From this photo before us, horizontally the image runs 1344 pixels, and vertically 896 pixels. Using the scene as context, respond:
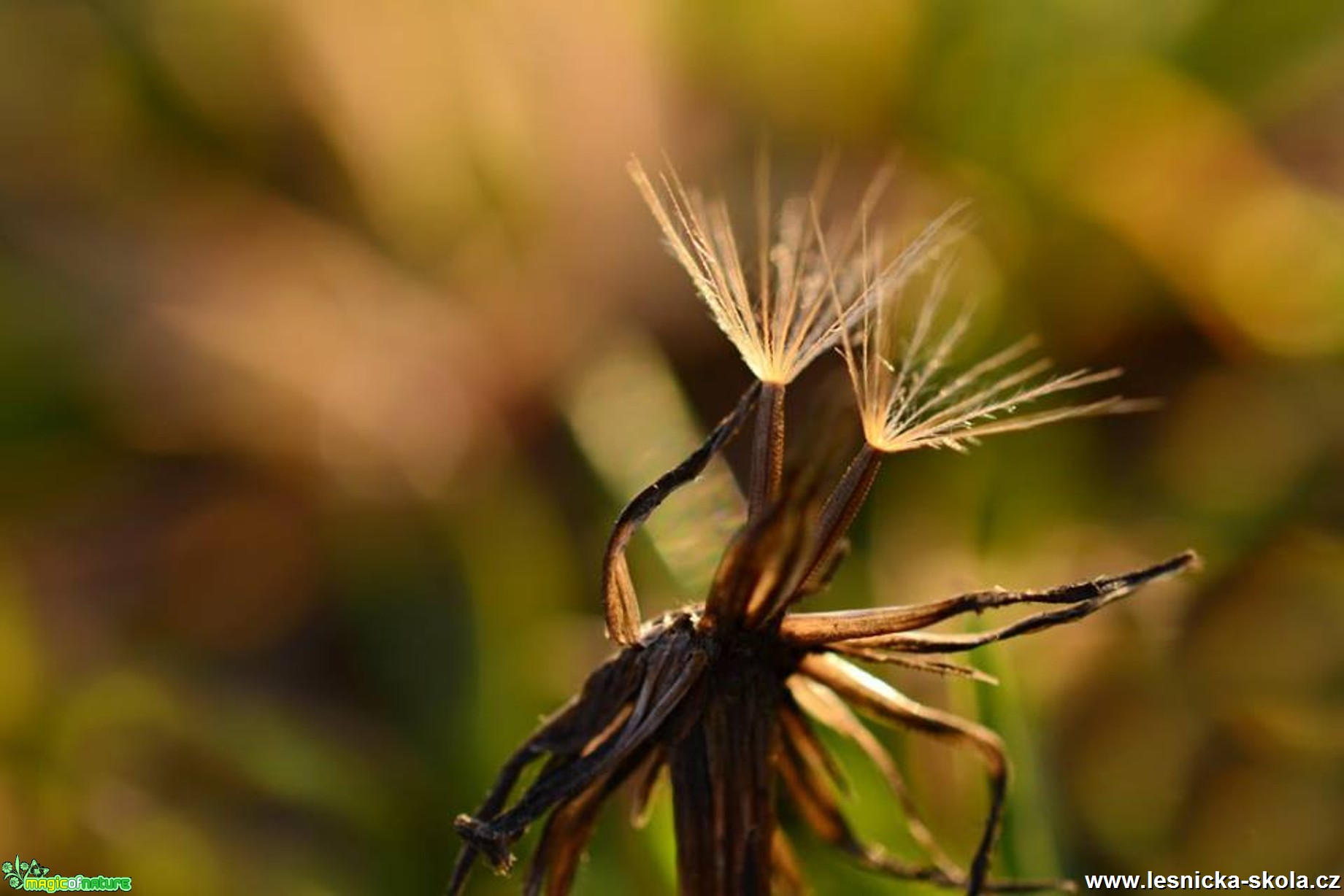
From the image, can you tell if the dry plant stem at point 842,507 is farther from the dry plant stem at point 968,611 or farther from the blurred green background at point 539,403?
the blurred green background at point 539,403

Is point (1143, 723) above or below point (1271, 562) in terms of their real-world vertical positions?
below

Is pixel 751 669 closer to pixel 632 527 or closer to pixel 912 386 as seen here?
pixel 632 527

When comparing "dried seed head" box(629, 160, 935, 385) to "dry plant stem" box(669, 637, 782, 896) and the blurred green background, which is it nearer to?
"dry plant stem" box(669, 637, 782, 896)

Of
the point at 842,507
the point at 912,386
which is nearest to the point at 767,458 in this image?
the point at 842,507

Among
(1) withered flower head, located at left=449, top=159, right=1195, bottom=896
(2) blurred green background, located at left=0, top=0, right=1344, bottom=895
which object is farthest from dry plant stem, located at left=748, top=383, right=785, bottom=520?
(2) blurred green background, located at left=0, top=0, right=1344, bottom=895

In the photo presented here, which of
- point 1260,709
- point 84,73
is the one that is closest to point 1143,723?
point 1260,709

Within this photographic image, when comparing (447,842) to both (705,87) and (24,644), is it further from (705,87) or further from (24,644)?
(705,87)

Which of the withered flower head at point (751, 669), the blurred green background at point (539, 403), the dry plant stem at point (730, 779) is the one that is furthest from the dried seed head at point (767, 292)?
the blurred green background at point (539, 403)
